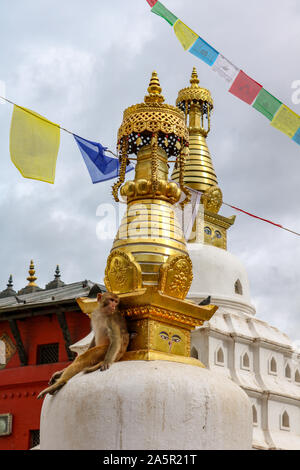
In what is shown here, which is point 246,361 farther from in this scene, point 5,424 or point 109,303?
point 109,303

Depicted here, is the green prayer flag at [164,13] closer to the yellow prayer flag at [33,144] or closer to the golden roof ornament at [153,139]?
the golden roof ornament at [153,139]

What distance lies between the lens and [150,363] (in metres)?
4.80

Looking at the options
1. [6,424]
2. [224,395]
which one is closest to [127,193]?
[224,395]

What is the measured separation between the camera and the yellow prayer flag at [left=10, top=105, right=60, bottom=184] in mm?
6219

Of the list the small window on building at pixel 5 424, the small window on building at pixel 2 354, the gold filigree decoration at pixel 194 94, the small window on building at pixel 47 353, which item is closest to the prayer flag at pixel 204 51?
the small window on building at pixel 47 353

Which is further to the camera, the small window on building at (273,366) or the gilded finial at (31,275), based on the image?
the gilded finial at (31,275)

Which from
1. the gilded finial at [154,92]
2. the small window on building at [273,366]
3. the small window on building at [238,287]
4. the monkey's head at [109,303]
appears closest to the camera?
the monkey's head at [109,303]

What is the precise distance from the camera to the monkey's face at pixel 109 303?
16.4 feet

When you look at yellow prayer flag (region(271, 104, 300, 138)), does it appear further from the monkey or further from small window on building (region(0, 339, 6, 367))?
small window on building (region(0, 339, 6, 367))

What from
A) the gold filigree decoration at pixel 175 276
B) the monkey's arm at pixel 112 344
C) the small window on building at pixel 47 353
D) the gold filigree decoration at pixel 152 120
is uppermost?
the small window on building at pixel 47 353

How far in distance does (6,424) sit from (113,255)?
1459 centimetres

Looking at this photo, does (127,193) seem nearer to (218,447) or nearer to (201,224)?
(218,447)

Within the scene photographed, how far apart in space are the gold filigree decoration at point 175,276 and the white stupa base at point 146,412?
0.68 metres

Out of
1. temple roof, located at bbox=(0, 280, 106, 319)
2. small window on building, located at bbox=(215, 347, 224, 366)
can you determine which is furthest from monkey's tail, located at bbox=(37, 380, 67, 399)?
small window on building, located at bbox=(215, 347, 224, 366)
